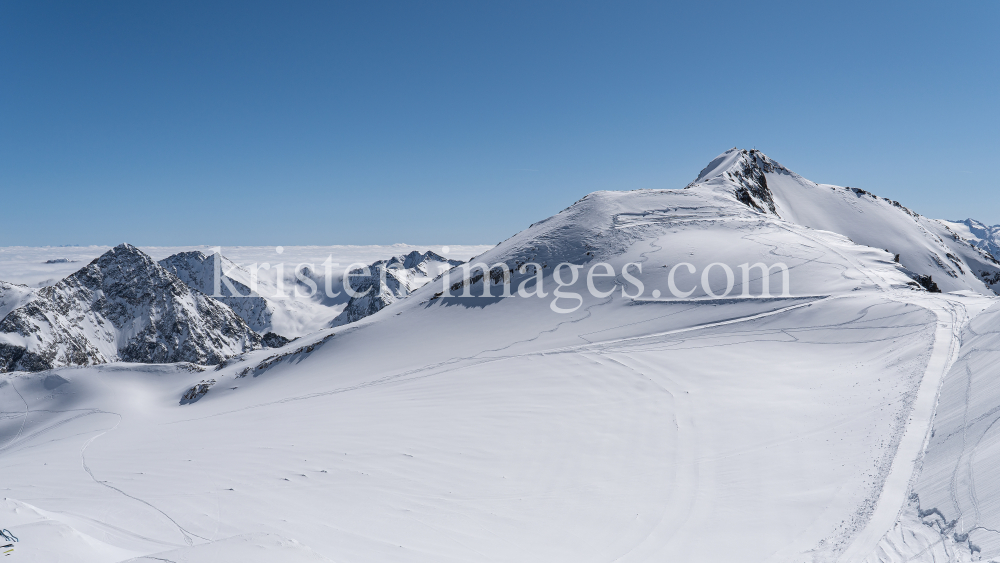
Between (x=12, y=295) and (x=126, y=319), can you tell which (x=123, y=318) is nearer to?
(x=126, y=319)

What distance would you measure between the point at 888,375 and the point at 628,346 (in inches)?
437

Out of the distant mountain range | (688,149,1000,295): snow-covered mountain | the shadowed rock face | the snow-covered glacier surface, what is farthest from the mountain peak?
the shadowed rock face

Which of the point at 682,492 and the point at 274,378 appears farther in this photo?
the point at 274,378

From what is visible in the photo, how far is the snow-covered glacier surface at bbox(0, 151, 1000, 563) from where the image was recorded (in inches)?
352

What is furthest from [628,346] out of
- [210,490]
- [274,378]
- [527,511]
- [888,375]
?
[274,378]

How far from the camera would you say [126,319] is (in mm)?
157000

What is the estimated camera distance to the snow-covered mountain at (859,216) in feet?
219

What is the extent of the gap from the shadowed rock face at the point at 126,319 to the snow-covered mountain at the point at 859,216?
465 ft

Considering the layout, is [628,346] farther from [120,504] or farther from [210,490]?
[120,504]

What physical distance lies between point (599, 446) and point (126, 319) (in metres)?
194

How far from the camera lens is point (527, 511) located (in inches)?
431

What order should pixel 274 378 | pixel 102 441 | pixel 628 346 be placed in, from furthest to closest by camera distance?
pixel 274 378, pixel 628 346, pixel 102 441

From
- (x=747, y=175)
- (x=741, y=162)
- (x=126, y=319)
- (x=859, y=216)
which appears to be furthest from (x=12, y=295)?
(x=859, y=216)

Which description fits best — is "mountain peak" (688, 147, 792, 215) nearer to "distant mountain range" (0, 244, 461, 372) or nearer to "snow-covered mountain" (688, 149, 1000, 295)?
"snow-covered mountain" (688, 149, 1000, 295)
